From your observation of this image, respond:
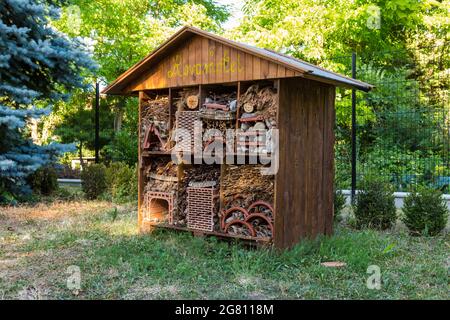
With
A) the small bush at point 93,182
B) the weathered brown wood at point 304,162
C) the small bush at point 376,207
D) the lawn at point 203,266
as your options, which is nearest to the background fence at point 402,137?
the small bush at point 376,207

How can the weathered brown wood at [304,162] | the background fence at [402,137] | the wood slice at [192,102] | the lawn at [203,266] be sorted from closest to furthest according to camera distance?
the lawn at [203,266] → the weathered brown wood at [304,162] → the wood slice at [192,102] → the background fence at [402,137]

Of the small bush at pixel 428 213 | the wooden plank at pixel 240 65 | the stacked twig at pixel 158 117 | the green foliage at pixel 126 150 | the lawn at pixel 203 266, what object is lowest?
the lawn at pixel 203 266

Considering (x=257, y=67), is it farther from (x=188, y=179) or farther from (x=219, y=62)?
(x=188, y=179)

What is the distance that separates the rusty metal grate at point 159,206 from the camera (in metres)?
7.07

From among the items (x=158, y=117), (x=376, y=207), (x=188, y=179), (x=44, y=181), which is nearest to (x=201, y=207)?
(x=188, y=179)

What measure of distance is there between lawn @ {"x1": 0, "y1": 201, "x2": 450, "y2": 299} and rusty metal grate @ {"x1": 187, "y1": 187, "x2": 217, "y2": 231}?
20 centimetres

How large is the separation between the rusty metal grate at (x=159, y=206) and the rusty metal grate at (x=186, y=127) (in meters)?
0.80

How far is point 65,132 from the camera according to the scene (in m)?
16.9

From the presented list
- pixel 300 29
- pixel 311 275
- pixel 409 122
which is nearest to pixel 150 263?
pixel 311 275

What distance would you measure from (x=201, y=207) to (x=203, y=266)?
1.31 m

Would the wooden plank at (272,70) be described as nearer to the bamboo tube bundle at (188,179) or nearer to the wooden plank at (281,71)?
the wooden plank at (281,71)

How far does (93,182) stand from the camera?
10945mm

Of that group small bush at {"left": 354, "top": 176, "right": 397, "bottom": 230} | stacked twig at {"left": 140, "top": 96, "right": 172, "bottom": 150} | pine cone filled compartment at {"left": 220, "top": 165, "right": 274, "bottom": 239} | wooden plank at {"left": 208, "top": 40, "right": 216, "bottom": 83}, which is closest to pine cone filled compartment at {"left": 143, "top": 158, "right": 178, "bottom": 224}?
stacked twig at {"left": 140, "top": 96, "right": 172, "bottom": 150}

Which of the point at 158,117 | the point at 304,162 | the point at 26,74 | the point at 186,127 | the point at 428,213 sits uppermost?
the point at 26,74
